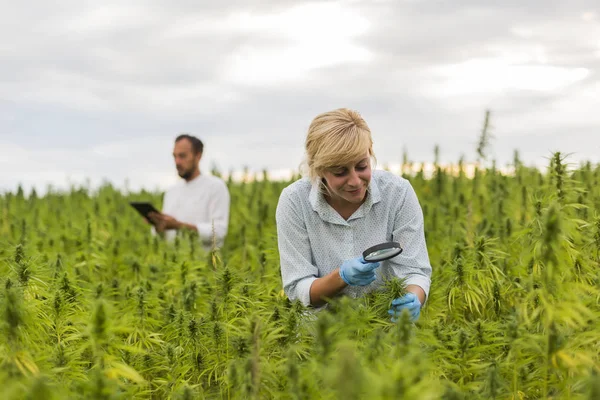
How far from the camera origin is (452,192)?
859 centimetres

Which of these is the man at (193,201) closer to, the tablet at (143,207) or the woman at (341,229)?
the tablet at (143,207)

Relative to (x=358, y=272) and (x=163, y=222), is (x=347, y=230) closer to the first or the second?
(x=358, y=272)

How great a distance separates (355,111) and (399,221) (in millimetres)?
764

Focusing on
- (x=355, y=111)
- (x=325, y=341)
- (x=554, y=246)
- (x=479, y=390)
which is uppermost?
A: (x=355, y=111)

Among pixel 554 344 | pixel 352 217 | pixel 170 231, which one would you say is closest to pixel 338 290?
pixel 352 217

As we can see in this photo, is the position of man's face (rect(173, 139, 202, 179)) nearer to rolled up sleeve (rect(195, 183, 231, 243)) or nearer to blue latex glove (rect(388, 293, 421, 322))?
rolled up sleeve (rect(195, 183, 231, 243))

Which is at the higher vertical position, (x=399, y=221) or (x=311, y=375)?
(x=399, y=221)

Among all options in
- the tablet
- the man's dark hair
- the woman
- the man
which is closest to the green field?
the woman

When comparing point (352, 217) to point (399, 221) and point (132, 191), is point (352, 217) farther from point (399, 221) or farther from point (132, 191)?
point (132, 191)

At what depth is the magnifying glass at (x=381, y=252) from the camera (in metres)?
3.43

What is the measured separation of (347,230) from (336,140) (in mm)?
714

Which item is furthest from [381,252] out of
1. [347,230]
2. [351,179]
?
[347,230]

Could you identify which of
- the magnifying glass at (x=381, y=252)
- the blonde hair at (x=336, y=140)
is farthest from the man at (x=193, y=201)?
the magnifying glass at (x=381, y=252)

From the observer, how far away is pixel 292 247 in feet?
12.9
